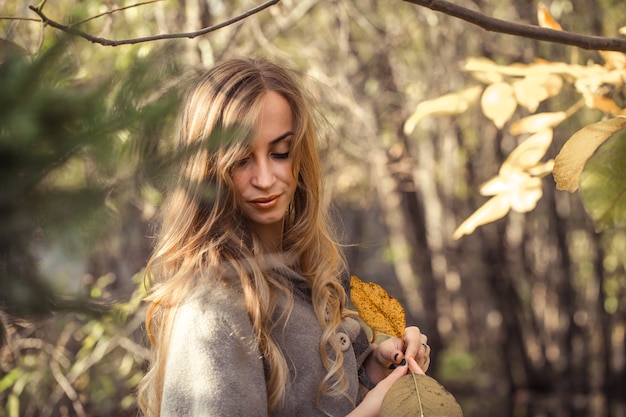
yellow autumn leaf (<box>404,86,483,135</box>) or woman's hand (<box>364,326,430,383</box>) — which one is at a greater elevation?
yellow autumn leaf (<box>404,86,483,135</box>)

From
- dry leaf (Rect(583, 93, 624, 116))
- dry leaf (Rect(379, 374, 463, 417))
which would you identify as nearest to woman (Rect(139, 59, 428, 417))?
dry leaf (Rect(379, 374, 463, 417))

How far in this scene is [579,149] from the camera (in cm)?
106

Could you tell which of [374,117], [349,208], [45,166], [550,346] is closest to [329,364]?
[45,166]

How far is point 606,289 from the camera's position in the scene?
4566 mm

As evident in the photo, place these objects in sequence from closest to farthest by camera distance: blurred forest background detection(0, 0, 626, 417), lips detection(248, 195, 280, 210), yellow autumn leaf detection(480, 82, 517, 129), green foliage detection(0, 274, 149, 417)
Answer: lips detection(248, 195, 280, 210), yellow autumn leaf detection(480, 82, 517, 129), green foliage detection(0, 274, 149, 417), blurred forest background detection(0, 0, 626, 417)

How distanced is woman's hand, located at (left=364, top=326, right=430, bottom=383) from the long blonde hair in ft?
0.35

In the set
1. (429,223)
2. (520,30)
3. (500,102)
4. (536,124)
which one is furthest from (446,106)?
(429,223)

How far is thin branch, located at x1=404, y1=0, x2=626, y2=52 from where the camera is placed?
101cm

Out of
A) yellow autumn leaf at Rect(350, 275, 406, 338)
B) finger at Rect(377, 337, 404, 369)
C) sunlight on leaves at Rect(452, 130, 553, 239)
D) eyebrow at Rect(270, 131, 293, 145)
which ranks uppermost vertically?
eyebrow at Rect(270, 131, 293, 145)

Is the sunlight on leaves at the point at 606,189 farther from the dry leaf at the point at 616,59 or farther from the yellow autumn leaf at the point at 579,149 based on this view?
the dry leaf at the point at 616,59

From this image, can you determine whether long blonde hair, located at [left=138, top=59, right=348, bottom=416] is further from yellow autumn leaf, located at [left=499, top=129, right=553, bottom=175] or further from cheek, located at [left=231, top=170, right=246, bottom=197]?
yellow autumn leaf, located at [left=499, top=129, right=553, bottom=175]

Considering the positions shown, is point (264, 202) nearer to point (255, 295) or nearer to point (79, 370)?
point (255, 295)

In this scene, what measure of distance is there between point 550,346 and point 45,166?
4.46m

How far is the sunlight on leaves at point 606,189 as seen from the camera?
89 centimetres
